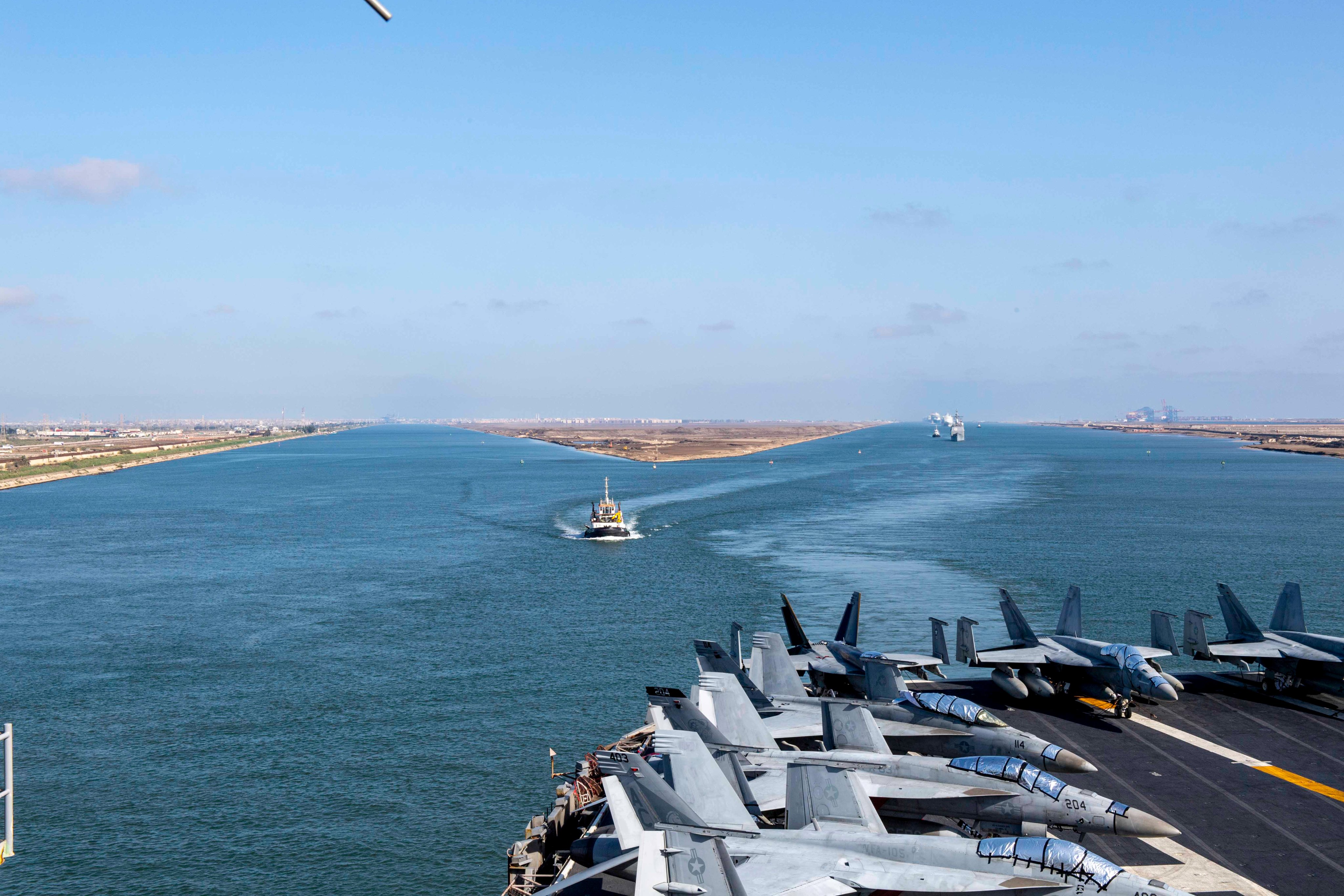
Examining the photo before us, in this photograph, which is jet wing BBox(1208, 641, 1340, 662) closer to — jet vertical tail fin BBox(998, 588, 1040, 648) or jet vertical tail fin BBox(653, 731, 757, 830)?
jet vertical tail fin BBox(998, 588, 1040, 648)

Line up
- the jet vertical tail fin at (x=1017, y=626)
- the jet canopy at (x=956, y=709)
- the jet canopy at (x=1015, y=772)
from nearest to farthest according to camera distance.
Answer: the jet canopy at (x=1015, y=772) < the jet canopy at (x=956, y=709) < the jet vertical tail fin at (x=1017, y=626)

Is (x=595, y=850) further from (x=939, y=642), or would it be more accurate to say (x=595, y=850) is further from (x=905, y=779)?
(x=939, y=642)

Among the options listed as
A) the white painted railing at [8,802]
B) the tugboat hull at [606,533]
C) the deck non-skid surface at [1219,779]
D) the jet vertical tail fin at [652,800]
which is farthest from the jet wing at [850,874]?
the tugboat hull at [606,533]

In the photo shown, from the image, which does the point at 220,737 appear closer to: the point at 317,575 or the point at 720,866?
the point at 720,866

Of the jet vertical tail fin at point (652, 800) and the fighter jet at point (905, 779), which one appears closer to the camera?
the jet vertical tail fin at point (652, 800)

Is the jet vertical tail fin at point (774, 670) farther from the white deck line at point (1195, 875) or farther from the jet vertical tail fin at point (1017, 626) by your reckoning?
the white deck line at point (1195, 875)

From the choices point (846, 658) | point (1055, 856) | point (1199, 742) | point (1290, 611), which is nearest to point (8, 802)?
point (1055, 856)

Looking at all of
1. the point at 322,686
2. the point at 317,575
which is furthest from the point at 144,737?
the point at 317,575
